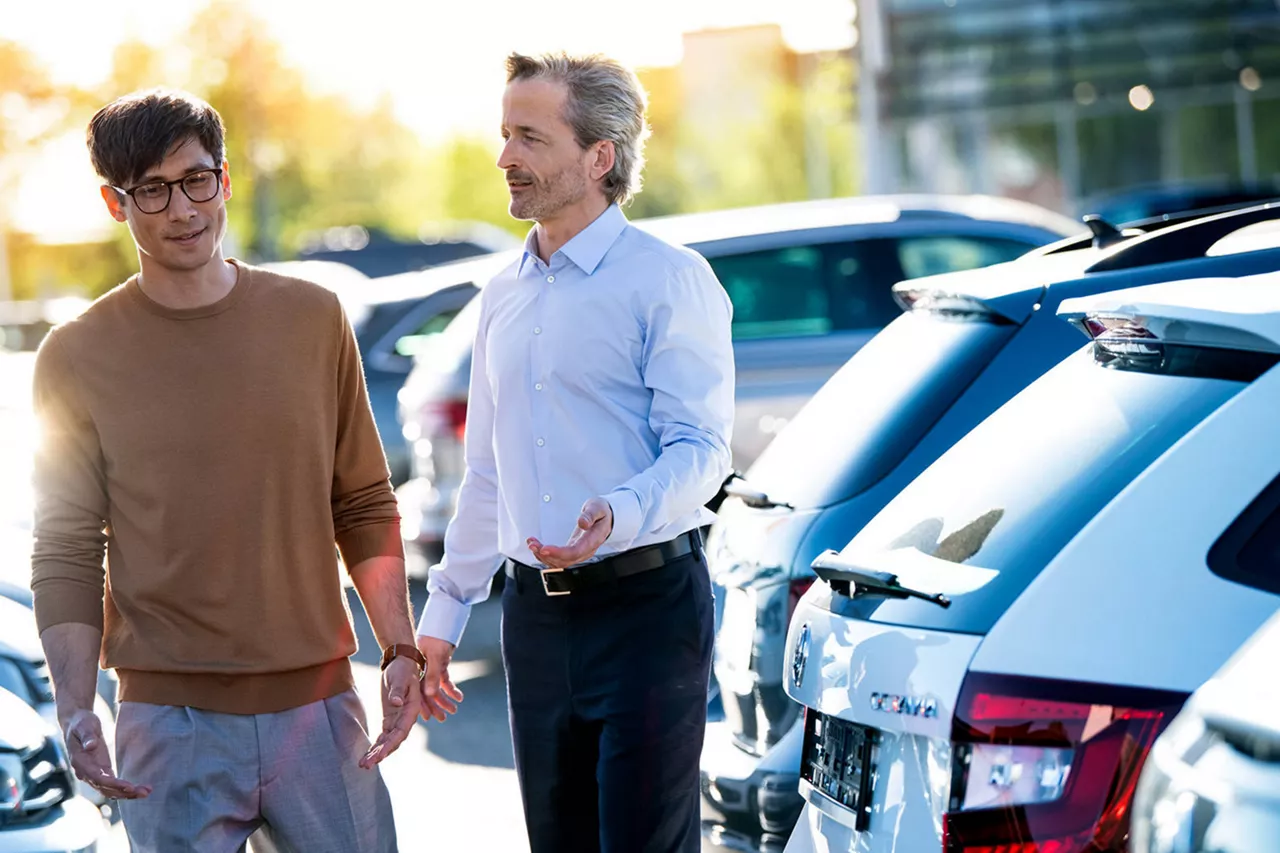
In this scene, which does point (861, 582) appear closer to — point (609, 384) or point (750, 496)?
point (609, 384)

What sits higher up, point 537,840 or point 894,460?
point 894,460

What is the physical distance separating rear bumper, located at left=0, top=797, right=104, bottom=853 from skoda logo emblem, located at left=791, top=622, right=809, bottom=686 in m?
1.64

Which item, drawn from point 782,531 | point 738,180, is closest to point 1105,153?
point 782,531

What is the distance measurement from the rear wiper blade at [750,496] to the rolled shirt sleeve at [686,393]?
117cm

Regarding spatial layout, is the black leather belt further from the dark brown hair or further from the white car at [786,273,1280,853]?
the dark brown hair

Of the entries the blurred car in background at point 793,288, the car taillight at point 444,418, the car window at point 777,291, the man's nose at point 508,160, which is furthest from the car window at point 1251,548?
the car taillight at point 444,418

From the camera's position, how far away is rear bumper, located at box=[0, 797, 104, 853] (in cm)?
391

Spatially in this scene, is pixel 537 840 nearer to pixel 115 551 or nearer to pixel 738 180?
pixel 115 551

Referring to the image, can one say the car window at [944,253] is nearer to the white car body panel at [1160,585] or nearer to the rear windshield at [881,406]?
the rear windshield at [881,406]

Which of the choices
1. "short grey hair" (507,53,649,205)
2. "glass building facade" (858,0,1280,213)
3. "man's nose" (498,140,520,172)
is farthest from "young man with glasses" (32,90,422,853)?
"glass building facade" (858,0,1280,213)

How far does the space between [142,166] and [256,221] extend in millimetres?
50570

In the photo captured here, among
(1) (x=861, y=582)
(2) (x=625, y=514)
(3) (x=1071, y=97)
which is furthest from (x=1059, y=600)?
(3) (x=1071, y=97)

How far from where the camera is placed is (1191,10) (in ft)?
104

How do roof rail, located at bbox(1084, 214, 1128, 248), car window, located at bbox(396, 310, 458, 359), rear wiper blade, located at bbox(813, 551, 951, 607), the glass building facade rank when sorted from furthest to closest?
the glass building facade, car window, located at bbox(396, 310, 458, 359), roof rail, located at bbox(1084, 214, 1128, 248), rear wiper blade, located at bbox(813, 551, 951, 607)
